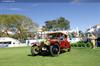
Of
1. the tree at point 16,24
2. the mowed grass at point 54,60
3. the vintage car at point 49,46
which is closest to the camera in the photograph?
the mowed grass at point 54,60

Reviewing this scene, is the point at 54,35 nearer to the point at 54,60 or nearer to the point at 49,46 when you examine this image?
the point at 49,46

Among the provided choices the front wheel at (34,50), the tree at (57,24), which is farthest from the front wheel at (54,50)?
the tree at (57,24)

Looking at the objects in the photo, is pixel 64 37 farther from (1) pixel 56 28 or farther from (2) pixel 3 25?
(1) pixel 56 28

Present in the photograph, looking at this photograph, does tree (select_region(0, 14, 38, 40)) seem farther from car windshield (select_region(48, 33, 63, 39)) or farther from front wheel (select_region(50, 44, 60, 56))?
front wheel (select_region(50, 44, 60, 56))

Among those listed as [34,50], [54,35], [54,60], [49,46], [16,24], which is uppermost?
[16,24]

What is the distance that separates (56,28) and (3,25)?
25389 mm

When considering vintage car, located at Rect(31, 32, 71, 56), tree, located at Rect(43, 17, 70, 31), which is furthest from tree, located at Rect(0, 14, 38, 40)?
vintage car, located at Rect(31, 32, 71, 56)

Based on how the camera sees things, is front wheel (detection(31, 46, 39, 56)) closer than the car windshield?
Yes

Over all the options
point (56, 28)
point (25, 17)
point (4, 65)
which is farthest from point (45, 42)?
point (56, 28)

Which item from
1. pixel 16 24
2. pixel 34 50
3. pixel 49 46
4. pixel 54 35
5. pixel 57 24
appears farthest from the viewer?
pixel 57 24

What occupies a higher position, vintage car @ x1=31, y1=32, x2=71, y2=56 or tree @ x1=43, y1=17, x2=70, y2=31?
tree @ x1=43, y1=17, x2=70, y2=31

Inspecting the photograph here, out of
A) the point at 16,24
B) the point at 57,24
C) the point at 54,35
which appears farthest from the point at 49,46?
the point at 57,24

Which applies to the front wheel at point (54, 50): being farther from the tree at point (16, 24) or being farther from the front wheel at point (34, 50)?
the tree at point (16, 24)

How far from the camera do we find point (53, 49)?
13773mm
